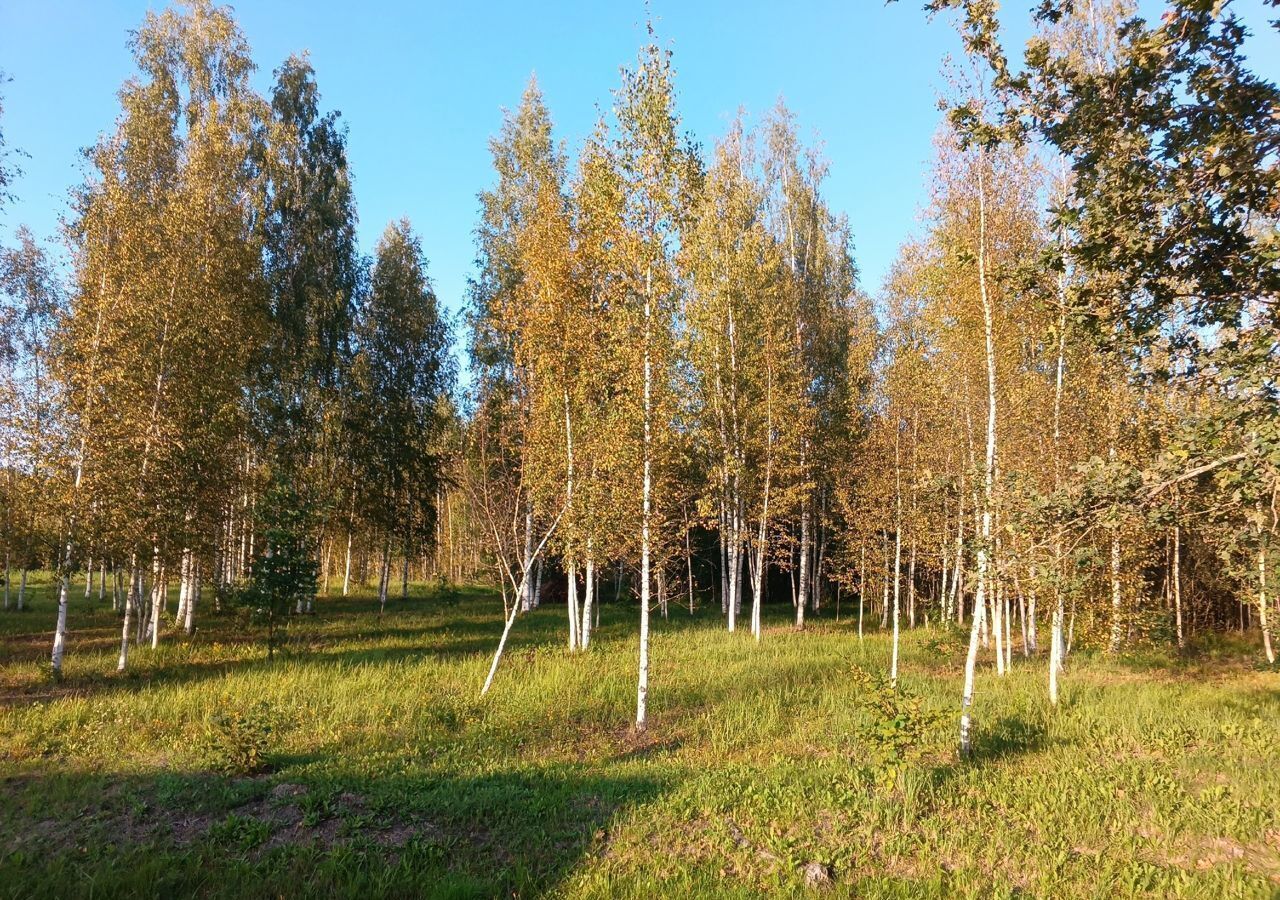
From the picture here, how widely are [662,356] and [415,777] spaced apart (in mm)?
6288

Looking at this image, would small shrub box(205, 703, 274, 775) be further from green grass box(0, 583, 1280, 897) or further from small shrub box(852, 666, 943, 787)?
small shrub box(852, 666, 943, 787)

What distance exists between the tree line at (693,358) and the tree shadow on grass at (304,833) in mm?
3488

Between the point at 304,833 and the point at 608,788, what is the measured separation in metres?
2.71

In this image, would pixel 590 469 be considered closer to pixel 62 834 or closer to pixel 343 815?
pixel 343 815

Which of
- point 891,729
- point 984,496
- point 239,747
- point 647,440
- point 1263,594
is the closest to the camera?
point 891,729

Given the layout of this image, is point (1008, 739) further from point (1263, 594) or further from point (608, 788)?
point (608, 788)

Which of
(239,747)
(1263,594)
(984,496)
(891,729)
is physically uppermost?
(984,496)

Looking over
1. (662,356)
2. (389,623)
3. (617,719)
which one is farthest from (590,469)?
(389,623)

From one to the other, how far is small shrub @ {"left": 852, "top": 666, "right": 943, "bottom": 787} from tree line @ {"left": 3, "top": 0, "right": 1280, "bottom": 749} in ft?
4.60

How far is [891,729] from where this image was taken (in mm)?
6535

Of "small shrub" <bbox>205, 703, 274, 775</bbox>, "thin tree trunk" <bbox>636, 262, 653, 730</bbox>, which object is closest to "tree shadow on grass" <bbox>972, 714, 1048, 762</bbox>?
"thin tree trunk" <bbox>636, 262, 653, 730</bbox>

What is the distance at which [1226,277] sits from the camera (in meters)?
4.61

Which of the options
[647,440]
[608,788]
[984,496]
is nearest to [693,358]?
[647,440]

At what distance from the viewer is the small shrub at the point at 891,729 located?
643 centimetres
